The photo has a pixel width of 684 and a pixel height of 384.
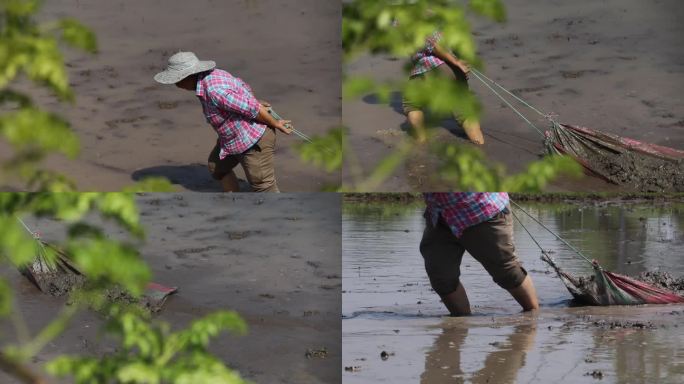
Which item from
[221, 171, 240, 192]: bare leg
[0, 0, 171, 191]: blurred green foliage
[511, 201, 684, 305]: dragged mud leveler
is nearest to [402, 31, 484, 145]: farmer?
[221, 171, 240, 192]: bare leg

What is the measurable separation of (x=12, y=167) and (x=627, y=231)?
5537mm

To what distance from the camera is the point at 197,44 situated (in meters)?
3.36

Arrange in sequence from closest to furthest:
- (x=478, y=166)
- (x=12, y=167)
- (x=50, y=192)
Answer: (x=12, y=167) < (x=50, y=192) < (x=478, y=166)

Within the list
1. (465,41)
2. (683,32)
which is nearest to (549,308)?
(683,32)

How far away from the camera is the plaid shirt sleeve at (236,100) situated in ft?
10.1

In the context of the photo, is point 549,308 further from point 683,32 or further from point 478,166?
point 478,166

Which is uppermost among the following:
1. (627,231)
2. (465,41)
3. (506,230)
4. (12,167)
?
(465,41)

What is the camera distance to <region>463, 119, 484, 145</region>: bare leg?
124 inches

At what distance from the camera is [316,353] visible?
3.90 metres

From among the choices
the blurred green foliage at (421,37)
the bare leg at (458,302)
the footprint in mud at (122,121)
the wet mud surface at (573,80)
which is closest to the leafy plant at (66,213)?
the blurred green foliage at (421,37)

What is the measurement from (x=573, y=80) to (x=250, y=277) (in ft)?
4.54

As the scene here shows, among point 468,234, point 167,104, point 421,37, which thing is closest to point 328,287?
point 468,234

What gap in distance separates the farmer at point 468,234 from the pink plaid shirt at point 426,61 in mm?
1382

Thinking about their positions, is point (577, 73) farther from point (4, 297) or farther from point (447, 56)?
point (4, 297)
